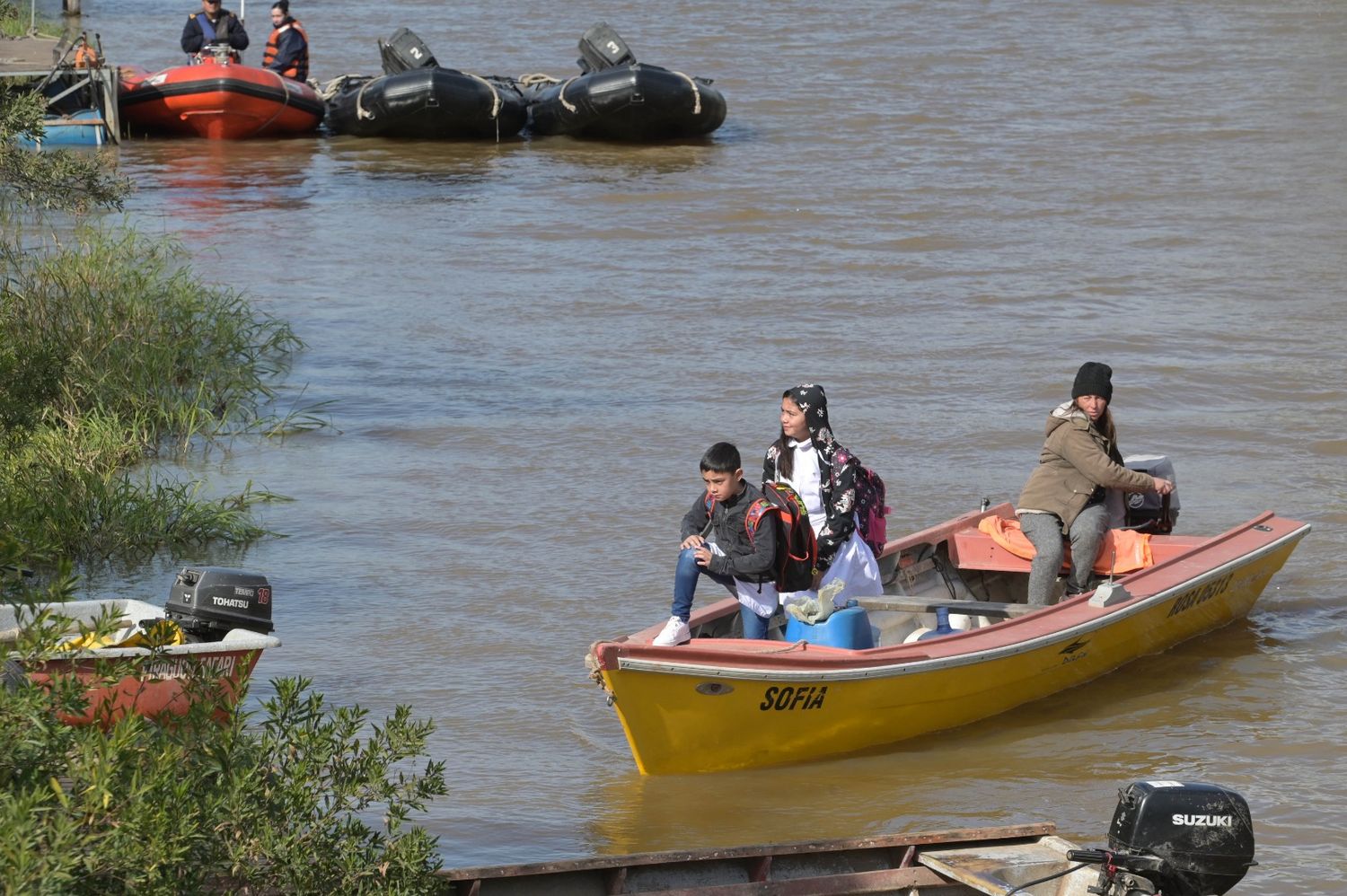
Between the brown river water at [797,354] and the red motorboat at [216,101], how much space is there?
0.41 meters

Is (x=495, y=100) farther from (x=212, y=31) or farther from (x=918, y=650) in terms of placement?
(x=918, y=650)

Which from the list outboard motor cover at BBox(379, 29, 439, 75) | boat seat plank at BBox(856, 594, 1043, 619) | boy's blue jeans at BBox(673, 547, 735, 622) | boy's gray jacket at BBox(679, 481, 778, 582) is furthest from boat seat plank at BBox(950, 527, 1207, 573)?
outboard motor cover at BBox(379, 29, 439, 75)

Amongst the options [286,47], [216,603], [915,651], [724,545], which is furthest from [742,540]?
[286,47]

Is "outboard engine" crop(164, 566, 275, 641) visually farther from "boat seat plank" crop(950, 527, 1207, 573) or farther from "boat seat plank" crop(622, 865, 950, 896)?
"boat seat plank" crop(950, 527, 1207, 573)

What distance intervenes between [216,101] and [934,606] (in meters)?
17.4

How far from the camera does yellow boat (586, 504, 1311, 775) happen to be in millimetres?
7359

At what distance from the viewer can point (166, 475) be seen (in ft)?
36.1

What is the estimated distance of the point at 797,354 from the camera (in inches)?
587

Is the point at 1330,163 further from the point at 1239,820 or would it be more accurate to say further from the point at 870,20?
the point at 1239,820

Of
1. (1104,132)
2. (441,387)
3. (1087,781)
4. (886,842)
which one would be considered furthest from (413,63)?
(886,842)

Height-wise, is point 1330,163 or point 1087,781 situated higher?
point 1330,163

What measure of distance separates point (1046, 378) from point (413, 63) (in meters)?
12.9

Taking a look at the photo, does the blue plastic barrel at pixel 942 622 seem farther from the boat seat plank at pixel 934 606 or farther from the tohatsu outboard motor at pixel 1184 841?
the tohatsu outboard motor at pixel 1184 841

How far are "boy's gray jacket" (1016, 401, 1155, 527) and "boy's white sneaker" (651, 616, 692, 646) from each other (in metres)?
2.21
